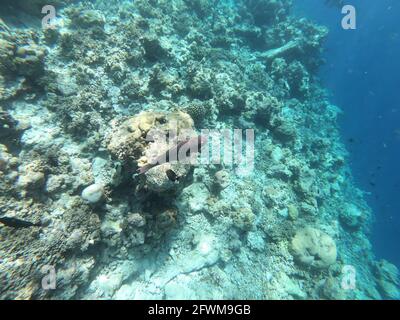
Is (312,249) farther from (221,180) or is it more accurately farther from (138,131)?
(138,131)

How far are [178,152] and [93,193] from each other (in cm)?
210

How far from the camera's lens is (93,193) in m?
5.09

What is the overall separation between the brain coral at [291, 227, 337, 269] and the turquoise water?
1.8 inches

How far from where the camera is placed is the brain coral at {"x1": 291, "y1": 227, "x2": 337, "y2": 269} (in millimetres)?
7590

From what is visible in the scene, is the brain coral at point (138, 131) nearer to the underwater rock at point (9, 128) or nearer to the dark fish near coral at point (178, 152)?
the dark fish near coral at point (178, 152)

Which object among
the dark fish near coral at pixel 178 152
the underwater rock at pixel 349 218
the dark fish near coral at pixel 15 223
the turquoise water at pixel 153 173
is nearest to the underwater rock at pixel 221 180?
the turquoise water at pixel 153 173

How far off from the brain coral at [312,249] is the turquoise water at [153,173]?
0.05 meters

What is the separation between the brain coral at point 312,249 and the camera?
7.59m

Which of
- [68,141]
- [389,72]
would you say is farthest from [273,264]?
[389,72]

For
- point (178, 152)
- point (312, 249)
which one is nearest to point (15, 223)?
point (178, 152)

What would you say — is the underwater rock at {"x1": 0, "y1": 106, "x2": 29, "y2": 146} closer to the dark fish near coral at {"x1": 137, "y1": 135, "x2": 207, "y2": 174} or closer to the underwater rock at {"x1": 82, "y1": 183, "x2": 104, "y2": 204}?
the underwater rock at {"x1": 82, "y1": 183, "x2": 104, "y2": 204}

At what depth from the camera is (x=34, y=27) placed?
8.52m

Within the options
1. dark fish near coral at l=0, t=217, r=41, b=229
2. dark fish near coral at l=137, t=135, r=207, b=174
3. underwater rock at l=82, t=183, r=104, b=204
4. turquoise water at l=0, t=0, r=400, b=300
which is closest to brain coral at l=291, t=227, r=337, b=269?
turquoise water at l=0, t=0, r=400, b=300

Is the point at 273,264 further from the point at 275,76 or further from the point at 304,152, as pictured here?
the point at 275,76
